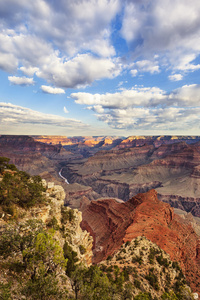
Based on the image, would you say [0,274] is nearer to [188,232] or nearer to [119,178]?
[188,232]

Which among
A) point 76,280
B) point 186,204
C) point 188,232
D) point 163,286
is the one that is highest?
point 76,280

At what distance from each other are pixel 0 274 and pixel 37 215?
36.4 ft

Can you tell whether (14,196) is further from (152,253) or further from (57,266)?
(152,253)

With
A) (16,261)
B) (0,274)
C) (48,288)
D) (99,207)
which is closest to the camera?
(48,288)

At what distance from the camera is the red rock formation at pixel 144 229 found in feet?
109

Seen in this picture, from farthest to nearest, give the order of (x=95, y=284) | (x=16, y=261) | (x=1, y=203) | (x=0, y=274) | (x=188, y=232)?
(x=188, y=232)
(x=1, y=203)
(x=95, y=284)
(x=16, y=261)
(x=0, y=274)

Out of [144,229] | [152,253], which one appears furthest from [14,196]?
[144,229]

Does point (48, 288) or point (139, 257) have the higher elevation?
point (48, 288)

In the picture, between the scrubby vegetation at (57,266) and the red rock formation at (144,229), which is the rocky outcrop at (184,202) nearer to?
the red rock formation at (144,229)

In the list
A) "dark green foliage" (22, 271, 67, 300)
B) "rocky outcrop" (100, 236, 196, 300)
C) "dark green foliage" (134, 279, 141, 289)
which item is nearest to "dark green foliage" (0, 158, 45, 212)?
"dark green foliage" (22, 271, 67, 300)

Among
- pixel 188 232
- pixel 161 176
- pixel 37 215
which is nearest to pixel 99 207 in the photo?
pixel 188 232

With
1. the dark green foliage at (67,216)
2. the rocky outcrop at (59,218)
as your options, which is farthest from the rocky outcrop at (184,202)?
the dark green foliage at (67,216)

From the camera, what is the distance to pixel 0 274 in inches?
441

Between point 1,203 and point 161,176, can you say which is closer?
point 1,203
